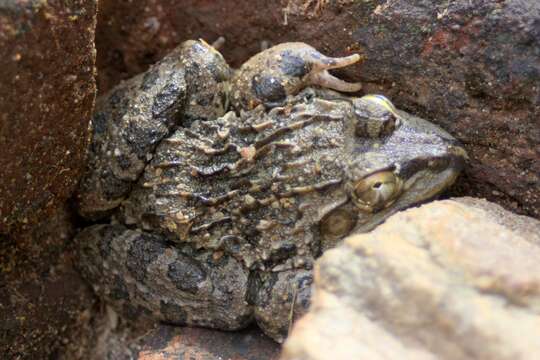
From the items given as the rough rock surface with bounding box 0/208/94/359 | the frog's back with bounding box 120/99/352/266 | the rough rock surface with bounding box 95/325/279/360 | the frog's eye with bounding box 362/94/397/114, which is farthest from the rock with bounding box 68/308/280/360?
the frog's eye with bounding box 362/94/397/114

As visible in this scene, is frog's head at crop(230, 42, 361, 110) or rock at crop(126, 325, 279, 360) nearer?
rock at crop(126, 325, 279, 360)

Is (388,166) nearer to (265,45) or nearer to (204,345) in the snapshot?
(265,45)

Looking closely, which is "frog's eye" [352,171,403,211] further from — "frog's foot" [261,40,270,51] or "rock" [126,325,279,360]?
"frog's foot" [261,40,270,51]

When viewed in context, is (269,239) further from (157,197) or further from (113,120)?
(113,120)

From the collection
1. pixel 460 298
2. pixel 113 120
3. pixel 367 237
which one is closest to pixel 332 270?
pixel 367 237

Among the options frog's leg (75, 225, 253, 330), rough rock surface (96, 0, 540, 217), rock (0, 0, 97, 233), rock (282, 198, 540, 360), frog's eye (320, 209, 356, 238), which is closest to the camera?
rock (282, 198, 540, 360)

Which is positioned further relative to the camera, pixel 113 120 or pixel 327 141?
pixel 113 120

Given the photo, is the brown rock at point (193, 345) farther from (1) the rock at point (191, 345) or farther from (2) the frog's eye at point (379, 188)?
(2) the frog's eye at point (379, 188)
